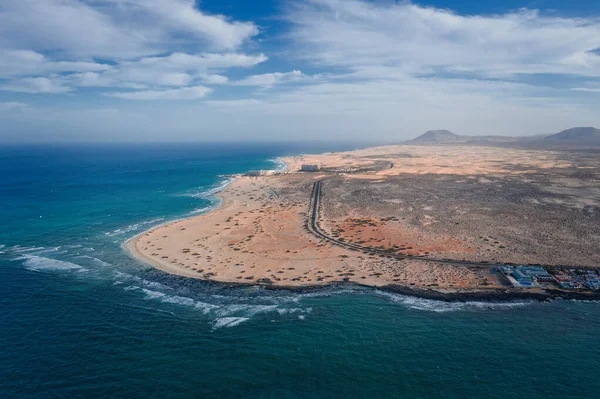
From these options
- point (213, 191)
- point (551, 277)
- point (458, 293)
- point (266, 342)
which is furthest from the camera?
point (213, 191)

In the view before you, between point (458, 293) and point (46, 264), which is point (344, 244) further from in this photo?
point (46, 264)

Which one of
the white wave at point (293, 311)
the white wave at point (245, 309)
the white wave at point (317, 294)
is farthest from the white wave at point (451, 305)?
the white wave at point (245, 309)

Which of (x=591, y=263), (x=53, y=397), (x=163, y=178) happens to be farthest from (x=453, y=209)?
(x=163, y=178)

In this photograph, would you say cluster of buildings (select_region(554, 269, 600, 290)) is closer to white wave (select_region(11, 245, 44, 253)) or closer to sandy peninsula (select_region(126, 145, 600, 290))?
sandy peninsula (select_region(126, 145, 600, 290))

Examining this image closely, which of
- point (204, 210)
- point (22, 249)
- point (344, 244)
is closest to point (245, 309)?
point (344, 244)

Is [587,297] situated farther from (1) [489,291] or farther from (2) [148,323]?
(2) [148,323]

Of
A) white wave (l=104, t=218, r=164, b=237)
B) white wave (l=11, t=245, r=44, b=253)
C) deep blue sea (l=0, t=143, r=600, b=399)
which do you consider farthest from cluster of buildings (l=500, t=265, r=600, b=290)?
white wave (l=11, t=245, r=44, b=253)

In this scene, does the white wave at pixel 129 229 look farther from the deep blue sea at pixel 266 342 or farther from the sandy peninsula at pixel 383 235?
the deep blue sea at pixel 266 342
